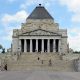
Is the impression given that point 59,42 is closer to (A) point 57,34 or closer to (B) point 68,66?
(A) point 57,34

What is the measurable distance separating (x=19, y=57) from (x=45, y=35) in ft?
60.0

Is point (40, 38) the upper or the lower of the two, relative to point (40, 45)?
upper

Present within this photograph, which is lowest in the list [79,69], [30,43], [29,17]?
[79,69]

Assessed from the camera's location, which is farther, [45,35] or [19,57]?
[45,35]

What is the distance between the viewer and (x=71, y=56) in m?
101

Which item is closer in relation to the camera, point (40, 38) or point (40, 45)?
point (40, 38)

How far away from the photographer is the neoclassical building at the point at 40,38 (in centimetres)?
11888

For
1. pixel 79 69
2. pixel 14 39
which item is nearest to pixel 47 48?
pixel 14 39

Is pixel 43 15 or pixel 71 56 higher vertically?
pixel 43 15

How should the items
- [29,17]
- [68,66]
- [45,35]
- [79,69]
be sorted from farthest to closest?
[29,17], [45,35], [68,66], [79,69]

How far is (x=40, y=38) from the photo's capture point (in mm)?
119000

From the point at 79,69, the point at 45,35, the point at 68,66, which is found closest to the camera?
the point at 79,69

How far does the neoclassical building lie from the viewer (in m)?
119

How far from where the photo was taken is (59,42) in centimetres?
12125
